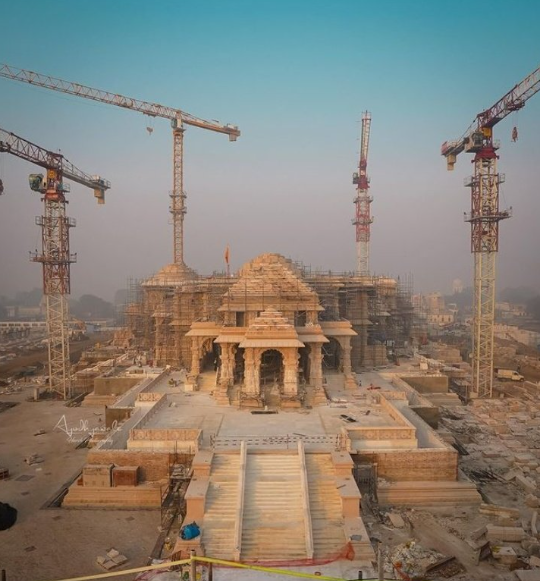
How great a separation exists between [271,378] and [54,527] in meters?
16.7

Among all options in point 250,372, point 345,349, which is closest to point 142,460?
point 250,372

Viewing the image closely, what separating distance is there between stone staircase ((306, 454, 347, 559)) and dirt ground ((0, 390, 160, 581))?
5.55 m

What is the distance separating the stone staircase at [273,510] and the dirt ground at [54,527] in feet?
11.8

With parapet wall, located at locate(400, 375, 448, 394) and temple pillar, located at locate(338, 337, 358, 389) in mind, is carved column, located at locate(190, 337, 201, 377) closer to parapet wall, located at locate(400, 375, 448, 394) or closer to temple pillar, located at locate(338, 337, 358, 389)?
temple pillar, located at locate(338, 337, 358, 389)

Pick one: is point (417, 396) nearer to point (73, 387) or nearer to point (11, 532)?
point (11, 532)

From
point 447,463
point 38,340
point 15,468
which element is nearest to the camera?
point 447,463

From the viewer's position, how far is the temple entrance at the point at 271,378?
28766mm

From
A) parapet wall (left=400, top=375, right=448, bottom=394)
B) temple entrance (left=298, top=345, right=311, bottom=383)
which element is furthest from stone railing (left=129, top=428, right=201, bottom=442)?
parapet wall (left=400, top=375, right=448, bottom=394)

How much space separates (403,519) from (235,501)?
6.02 m

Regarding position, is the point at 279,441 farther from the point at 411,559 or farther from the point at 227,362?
the point at 227,362

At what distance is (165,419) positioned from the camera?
26.2 metres

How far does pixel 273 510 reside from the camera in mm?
17688

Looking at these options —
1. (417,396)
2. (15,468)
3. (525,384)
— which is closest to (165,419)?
(15,468)

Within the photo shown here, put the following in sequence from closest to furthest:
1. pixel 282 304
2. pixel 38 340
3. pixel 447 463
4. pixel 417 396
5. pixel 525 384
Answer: pixel 447 463 < pixel 417 396 < pixel 282 304 < pixel 525 384 < pixel 38 340
